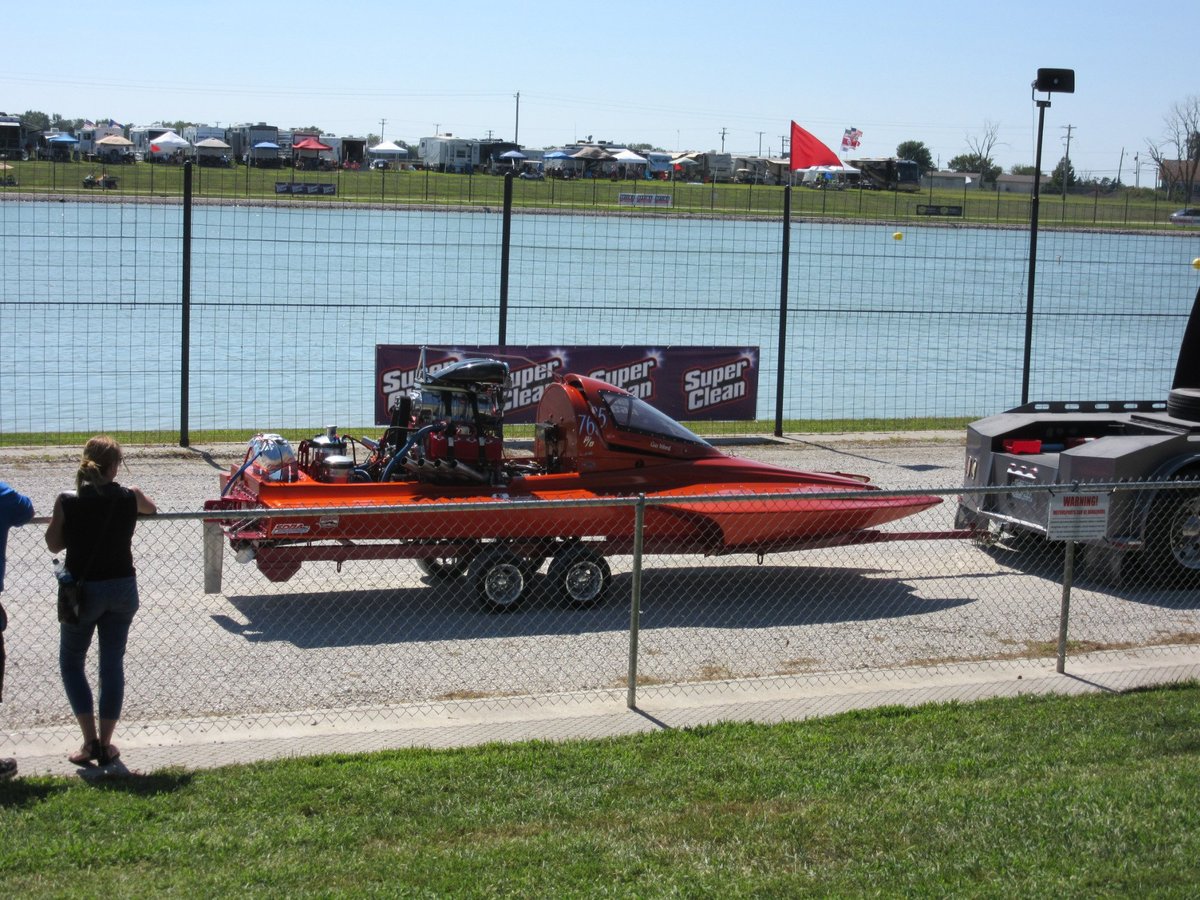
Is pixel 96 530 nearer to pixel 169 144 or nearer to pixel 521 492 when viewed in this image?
pixel 521 492

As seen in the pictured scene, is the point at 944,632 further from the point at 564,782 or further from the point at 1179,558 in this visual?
the point at 564,782

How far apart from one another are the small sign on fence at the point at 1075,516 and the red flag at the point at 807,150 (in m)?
11.1

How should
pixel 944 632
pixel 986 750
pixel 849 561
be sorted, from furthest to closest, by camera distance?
pixel 849 561, pixel 944 632, pixel 986 750

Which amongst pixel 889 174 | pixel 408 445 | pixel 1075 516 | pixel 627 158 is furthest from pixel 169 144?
pixel 1075 516

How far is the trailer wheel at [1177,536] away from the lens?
1112 cm

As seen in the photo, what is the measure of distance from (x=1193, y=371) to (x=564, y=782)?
890cm

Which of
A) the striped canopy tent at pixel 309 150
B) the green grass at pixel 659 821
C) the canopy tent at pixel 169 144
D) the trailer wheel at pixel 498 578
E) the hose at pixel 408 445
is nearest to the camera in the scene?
the green grass at pixel 659 821

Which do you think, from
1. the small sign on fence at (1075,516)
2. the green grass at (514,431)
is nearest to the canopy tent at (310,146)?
the green grass at (514,431)

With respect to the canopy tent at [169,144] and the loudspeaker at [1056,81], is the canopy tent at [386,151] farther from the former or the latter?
the loudspeaker at [1056,81]

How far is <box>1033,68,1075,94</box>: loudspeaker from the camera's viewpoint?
18.1 metres

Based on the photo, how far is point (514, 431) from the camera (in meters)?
17.3

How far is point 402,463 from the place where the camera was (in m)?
10.7

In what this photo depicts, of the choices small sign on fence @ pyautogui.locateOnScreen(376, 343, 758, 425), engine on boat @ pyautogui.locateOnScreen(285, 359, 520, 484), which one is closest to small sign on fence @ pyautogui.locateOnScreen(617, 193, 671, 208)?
small sign on fence @ pyautogui.locateOnScreen(376, 343, 758, 425)

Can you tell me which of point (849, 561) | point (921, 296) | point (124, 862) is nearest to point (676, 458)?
point (849, 561)
